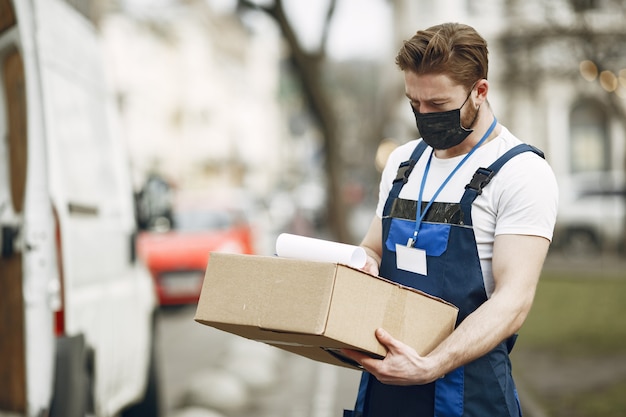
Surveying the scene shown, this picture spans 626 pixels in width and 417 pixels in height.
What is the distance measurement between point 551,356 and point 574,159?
1310 inches

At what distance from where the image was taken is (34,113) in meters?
4.32

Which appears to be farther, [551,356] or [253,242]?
[253,242]

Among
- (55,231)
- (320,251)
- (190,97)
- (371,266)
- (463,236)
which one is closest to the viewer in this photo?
(320,251)

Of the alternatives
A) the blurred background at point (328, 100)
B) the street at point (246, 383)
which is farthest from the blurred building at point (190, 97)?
the street at point (246, 383)

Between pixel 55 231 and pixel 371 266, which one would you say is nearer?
pixel 371 266

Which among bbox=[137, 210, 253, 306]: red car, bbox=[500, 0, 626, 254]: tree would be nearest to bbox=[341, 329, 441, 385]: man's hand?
bbox=[137, 210, 253, 306]: red car

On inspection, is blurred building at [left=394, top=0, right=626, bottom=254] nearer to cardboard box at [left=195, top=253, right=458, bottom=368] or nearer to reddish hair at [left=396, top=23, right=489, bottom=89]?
reddish hair at [left=396, top=23, right=489, bottom=89]

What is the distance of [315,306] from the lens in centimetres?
269

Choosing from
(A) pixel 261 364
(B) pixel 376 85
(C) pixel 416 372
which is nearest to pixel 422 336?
(C) pixel 416 372

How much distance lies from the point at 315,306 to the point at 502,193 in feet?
2.04

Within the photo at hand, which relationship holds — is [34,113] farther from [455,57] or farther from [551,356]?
[551,356]

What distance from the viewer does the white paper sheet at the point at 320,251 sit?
278 centimetres

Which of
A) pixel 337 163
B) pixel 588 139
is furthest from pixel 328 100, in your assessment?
pixel 588 139

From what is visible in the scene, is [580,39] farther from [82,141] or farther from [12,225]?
[12,225]
